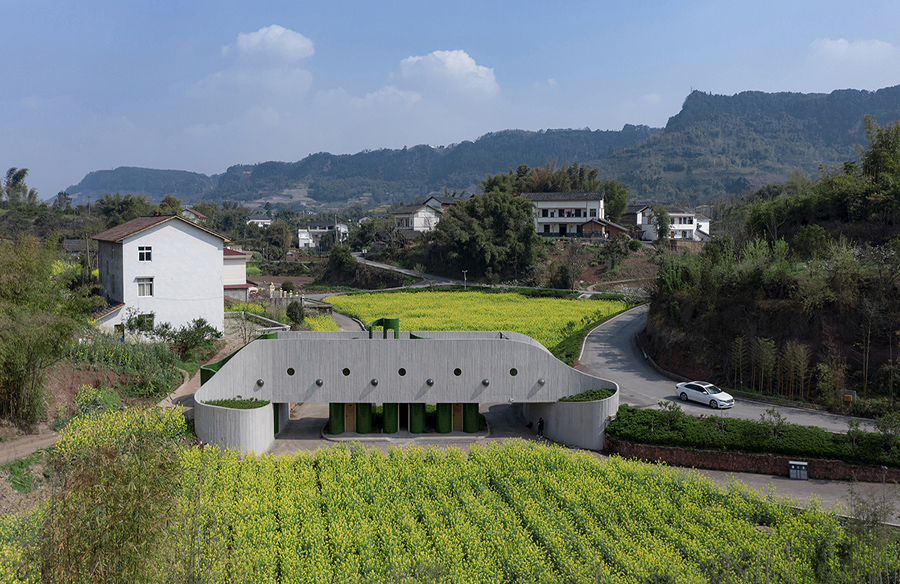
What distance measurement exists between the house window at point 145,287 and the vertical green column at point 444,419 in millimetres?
18805

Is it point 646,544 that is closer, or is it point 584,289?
point 646,544

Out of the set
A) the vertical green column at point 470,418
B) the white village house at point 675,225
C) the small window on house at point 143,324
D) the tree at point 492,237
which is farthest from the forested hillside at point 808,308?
the white village house at point 675,225

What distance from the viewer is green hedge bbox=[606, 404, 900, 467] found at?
19406mm

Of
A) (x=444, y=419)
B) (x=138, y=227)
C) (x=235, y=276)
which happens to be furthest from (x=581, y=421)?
(x=235, y=276)

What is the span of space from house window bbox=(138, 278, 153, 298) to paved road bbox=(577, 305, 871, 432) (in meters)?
22.9

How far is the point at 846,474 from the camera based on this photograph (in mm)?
19359

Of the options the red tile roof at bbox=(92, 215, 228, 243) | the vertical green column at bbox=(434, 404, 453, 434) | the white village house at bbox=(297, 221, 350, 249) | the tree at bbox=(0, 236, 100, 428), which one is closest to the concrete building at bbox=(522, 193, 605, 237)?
the white village house at bbox=(297, 221, 350, 249)

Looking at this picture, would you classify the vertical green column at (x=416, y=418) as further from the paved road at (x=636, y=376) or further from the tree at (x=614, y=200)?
the tree at (x=614, y=200)

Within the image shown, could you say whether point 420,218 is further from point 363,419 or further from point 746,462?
point 746,462

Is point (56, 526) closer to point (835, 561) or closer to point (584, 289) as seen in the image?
point (835, 561)

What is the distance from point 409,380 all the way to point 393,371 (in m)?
0.67

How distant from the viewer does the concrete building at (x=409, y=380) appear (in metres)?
22.7

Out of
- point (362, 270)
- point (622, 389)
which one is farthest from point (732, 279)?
point (362, 270)

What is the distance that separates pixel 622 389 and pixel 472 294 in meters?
33.5
